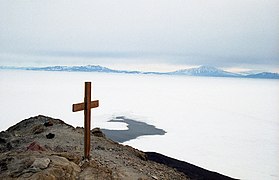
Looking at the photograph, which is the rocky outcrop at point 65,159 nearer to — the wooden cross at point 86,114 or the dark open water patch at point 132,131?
the wooden cross at point 86,114

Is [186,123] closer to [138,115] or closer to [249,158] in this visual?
[138,115]

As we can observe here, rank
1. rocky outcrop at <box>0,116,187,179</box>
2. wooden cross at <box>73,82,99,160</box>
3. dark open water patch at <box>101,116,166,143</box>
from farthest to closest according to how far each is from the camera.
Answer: dark open water patch at <box>101,116,166,143</box>, wooden cross at <box>73,82,99,160</box>, rocky outcrop at <box>0,116,187,179</box>

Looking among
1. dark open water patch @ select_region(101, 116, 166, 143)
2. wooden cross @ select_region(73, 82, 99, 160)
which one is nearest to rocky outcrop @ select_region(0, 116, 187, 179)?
wooden cross @ select_region(73, 82, 99, 160)

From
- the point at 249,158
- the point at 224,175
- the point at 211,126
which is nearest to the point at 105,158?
the point at 224,175

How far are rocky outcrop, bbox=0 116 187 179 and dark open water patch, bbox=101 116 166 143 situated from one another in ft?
24.3

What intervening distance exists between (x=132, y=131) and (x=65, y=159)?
17.7 metres

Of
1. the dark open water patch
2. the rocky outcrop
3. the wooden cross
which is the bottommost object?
the dark open water patch

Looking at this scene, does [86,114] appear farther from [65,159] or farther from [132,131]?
[132,131]

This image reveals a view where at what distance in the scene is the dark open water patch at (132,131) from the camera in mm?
23263

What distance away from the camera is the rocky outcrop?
7406 millimetres

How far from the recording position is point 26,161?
25.3ft

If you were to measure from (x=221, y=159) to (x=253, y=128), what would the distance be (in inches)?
533

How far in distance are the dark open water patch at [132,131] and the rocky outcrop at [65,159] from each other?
7417 mm

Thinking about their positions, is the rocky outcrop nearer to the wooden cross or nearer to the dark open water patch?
the wooden cross
